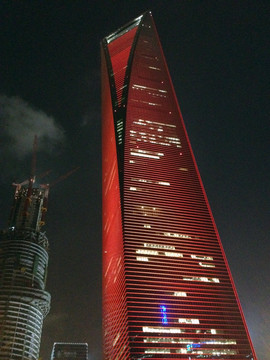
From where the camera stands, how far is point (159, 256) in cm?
14312

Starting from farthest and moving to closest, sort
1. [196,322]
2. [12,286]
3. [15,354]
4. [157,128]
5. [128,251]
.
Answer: [157,128] → [12,286] → [15,354] → [128,251] → [196,322]

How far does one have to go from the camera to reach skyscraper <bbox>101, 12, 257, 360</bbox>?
4801 inches

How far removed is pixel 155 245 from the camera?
14588 centimetres

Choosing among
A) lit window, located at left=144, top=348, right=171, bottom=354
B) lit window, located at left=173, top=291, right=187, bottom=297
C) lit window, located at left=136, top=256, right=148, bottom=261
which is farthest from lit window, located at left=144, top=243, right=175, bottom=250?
lit window, located at left=144, top=348, right=171, bottom=354

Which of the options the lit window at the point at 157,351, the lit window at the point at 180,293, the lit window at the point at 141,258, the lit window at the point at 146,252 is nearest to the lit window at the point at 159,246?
the lit window at the point at 146,252

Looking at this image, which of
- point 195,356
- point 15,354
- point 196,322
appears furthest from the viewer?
point 15,354

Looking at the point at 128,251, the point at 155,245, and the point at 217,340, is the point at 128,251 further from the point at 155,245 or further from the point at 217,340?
the point at 217,340

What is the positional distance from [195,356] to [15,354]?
92.2 meters

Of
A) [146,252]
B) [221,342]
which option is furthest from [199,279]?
[221,342]

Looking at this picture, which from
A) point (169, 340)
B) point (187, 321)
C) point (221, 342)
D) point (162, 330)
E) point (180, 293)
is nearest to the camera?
point (169, 340)

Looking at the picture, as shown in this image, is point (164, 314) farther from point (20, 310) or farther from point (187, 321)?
point (20, 310)

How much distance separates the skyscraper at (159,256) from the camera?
121938 mm

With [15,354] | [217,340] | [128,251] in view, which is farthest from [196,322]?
[15,354]

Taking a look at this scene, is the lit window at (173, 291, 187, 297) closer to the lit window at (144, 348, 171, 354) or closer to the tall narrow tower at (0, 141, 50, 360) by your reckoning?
the lit window at (144, 348, 171, 354)
